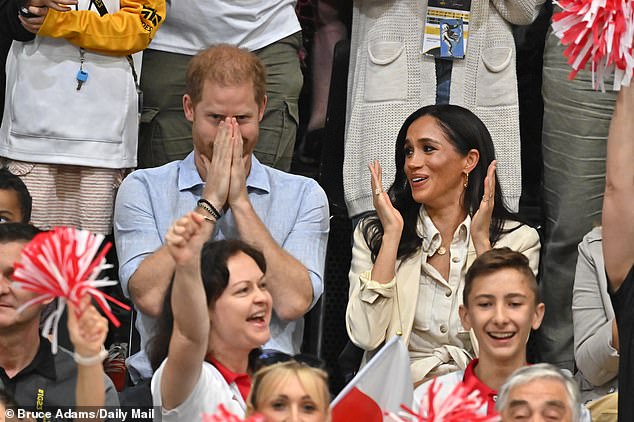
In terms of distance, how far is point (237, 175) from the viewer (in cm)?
388

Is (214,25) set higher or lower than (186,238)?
higher

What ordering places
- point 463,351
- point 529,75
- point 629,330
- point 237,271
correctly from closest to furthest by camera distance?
point 629,330 < point 237,271 < point 463,351 < point 529,75

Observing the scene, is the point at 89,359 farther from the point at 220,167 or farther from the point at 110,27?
the point at 110,27

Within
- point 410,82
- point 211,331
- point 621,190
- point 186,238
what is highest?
point 410,82

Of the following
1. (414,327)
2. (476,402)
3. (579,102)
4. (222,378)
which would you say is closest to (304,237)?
(414,327)

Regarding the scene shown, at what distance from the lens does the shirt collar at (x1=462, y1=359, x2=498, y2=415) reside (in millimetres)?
3463

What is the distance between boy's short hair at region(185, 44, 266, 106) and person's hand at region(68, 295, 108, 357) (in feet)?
5.38

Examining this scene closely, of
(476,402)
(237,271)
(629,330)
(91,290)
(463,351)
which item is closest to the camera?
(91,290)

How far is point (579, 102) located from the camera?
4.53 m

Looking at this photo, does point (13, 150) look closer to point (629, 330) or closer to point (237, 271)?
point (237, 271)

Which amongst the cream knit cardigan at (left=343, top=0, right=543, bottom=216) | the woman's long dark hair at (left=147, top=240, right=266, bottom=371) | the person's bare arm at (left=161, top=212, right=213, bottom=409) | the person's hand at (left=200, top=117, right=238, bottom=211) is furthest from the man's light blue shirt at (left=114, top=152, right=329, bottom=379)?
the person's bare arm at (left=161, top=212, right=213, bottom=409)

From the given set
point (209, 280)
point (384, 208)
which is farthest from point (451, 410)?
point (384, 208)

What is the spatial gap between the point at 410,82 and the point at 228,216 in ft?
3.14

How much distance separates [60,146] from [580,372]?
1804 mm
